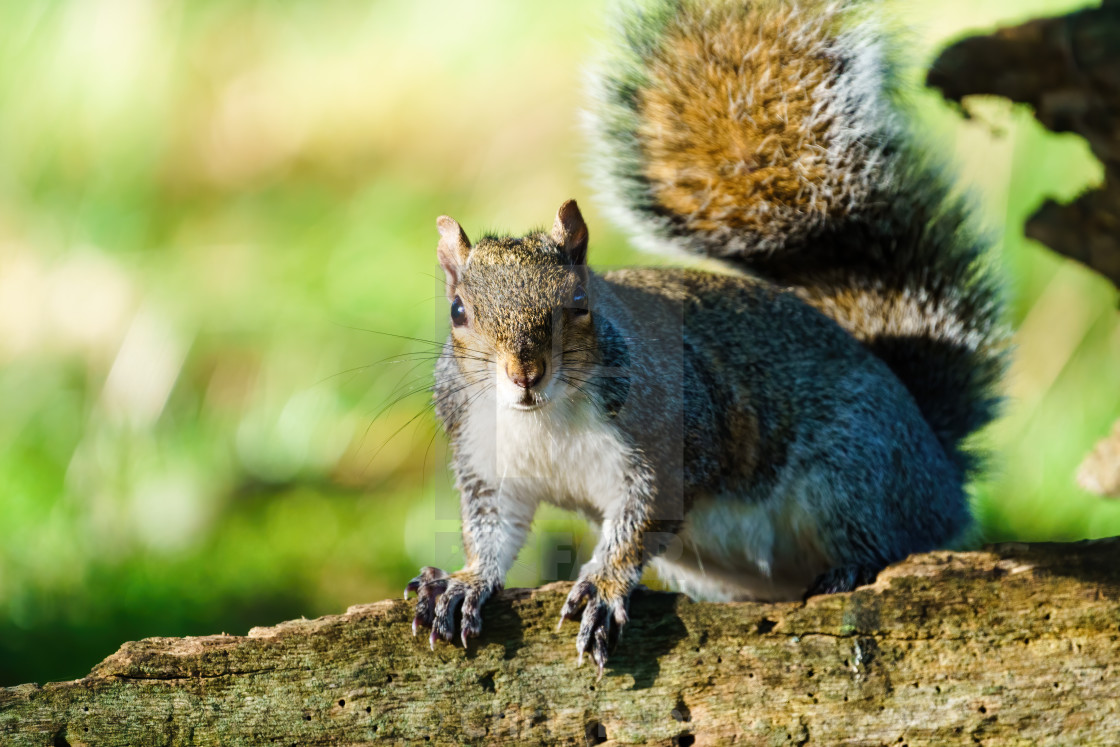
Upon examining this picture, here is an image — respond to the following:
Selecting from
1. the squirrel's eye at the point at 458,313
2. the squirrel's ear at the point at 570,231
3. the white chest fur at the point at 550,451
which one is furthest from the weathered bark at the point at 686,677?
the squirrel's ear at the point at 570,231

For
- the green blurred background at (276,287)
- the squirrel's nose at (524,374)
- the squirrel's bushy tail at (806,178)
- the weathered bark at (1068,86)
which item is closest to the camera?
the squirrel's nose at (524,374)

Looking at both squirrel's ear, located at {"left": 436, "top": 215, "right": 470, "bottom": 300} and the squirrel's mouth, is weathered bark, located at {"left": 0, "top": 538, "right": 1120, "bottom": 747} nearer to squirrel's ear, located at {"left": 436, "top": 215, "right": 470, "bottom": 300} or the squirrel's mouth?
the squirrel's mouth

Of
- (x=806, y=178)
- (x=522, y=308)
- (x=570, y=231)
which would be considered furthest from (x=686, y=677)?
(x=806, y=178)

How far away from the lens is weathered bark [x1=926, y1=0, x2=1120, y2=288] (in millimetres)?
1691

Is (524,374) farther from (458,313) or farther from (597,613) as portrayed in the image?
(597,613)

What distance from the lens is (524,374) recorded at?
1.37m

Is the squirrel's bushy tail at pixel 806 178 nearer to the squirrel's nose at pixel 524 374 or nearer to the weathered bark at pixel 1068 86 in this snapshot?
the weathered bark at pixel 1068 86

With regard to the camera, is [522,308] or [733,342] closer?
[522,308]

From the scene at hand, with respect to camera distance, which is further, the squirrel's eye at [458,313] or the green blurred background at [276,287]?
the green blurred background at [276,287]

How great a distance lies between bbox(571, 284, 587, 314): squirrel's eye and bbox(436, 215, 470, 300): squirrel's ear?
180 millimetres

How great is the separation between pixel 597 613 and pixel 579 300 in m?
0.44

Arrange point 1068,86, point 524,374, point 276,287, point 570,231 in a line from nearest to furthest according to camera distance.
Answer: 1. point 524,374
2. point 570,231
3. point 1068,86
4. point 276,287

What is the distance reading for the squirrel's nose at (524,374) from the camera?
4.48ft

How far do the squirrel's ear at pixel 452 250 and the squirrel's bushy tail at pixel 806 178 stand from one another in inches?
21.5
